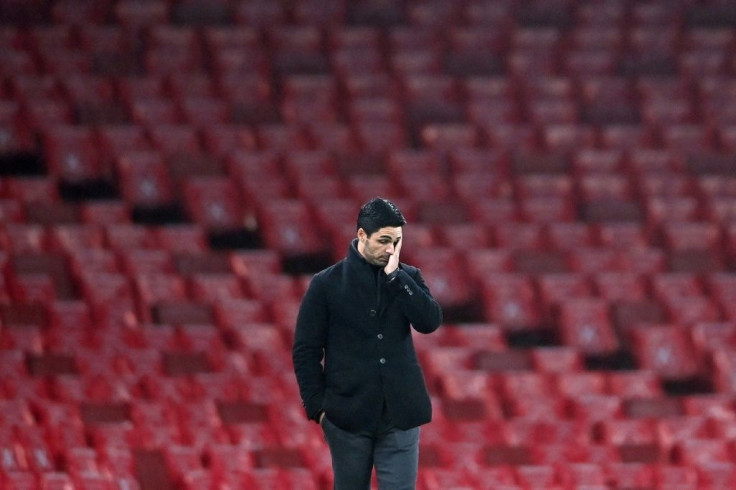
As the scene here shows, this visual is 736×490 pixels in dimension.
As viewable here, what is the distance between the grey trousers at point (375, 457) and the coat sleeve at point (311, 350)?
0.06 ft

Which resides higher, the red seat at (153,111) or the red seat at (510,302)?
the red seat at (153,111)

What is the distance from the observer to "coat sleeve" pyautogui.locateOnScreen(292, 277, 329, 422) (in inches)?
26.6

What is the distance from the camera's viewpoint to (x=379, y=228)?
0.66 m

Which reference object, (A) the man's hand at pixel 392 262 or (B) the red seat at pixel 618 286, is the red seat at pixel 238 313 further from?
(A) the man's hand at pixel 392 262

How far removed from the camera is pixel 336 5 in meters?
2.12

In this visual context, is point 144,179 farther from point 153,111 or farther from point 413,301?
point 413,301

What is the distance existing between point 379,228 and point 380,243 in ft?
0.04

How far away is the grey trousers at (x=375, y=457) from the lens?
2.22 ft

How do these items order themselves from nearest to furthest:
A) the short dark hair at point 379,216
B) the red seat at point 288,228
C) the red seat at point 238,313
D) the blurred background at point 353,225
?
the short dark hair at point 379,216
the blurred background at point 353,225
the red seat at point 238,313
the red seat at point 288,228

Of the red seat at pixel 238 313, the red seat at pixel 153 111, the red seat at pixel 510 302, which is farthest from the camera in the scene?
the red seat at pixel 153 111

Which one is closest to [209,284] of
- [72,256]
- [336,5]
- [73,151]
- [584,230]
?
[72,256]

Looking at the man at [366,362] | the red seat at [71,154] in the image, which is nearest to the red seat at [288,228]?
the red seat at [71,154]

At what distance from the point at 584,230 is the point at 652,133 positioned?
313 millimetres

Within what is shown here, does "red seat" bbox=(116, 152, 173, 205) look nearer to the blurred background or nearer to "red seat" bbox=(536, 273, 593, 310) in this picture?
the blurred background
